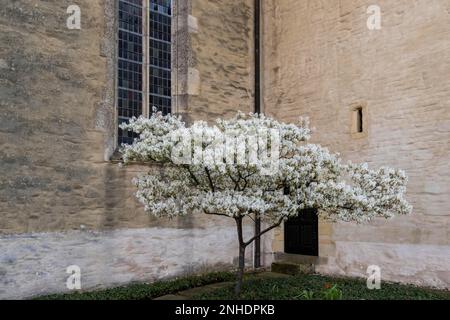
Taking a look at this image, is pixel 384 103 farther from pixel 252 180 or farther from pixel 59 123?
pixel 59 123

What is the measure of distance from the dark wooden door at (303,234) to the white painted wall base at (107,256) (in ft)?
3.48

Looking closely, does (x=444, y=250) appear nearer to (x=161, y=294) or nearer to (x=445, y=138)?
(x=445, y=138)

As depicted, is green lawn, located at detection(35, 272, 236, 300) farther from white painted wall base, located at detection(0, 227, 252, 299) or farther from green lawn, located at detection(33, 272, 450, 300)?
white painted wall base, located at detection(0, 227, 252, 299)

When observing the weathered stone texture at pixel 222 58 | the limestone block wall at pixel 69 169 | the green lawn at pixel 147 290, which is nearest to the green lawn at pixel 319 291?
the green lawn at pixel 147 290

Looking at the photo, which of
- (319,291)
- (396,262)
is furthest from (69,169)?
(396,262)

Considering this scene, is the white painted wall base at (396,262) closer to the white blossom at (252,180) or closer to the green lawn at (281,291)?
the green lawn at (281,291)

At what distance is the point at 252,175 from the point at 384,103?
10.6ft

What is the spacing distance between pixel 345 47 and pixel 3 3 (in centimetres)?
531

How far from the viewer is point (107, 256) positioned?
7004mm

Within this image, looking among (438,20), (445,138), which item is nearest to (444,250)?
(445,138)

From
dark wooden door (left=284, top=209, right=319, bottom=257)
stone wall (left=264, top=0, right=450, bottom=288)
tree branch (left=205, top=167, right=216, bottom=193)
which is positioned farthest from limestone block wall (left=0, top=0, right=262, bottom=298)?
tree branch (left=205, top=167, right=216, bottom=193)

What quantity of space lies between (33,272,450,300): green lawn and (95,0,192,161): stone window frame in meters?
1.99

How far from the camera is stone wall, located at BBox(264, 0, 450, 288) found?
267 inches

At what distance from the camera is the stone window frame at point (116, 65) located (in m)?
7.12
